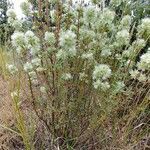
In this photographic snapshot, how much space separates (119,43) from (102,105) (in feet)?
1.40

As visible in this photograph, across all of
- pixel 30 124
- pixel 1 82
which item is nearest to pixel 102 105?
pixel 30 124

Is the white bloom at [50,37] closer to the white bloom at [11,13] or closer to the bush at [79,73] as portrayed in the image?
the bush at [79,73]

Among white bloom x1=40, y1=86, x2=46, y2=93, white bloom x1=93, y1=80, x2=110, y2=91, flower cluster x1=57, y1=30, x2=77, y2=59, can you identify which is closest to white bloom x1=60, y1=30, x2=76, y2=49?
flower cluster x1=57, y1=30, x2=77, y2=59

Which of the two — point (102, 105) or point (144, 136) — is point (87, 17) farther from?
point (144, 136)

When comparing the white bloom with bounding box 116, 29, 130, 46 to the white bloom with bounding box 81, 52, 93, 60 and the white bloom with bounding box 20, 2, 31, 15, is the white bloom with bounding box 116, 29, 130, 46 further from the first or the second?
the white bloom with bounding box 20, 2, 31, 15

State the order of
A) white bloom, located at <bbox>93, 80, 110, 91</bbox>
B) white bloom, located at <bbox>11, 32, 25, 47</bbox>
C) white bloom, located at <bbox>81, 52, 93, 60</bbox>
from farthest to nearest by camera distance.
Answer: white bloom, located at <bbox>81, 52, 93, 60</bbox>
white bloom, located at <bbox>93, 80, 110, 91</bbox>
white bloom, located at <bbox>11, 32, 25, 47</bbox>

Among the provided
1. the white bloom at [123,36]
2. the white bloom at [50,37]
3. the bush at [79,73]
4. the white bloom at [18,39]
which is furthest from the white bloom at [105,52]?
the white bloom at [18,39]

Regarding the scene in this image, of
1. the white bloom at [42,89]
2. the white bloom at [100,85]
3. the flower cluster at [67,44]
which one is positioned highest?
the flower cluster at [67,44]

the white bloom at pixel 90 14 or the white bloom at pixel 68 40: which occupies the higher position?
the white bloom at pixel 90 14

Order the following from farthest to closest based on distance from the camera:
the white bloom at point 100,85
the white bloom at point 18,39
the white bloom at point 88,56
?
the white bloom at point 88,56 → the white bloom at point 100,85 → the white bloom at point 18,39

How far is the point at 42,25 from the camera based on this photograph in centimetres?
263

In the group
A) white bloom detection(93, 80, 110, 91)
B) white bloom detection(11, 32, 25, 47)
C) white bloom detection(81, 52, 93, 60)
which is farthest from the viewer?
white bloom detection(81, 52, 93, 60)

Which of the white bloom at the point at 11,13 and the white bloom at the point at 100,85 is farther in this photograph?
the white bloom at the point at 11,13

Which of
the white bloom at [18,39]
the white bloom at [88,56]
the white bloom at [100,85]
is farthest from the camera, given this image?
the white bloom at [88,56]
